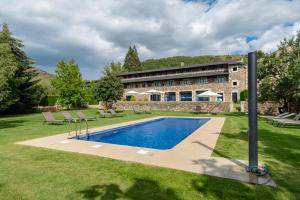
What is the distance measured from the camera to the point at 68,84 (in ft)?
90.1

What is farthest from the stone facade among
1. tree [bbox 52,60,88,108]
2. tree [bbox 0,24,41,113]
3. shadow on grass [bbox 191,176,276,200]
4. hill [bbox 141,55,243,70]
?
hill [bbox 141,55,243,70]

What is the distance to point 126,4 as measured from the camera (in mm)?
14094

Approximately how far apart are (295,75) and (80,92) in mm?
25463

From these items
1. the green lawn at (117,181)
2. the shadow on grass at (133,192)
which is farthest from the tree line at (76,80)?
the shadow on grass at (133,192)

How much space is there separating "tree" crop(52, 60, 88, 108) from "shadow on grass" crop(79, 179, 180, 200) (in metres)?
26.0

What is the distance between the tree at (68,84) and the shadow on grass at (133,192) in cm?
2601

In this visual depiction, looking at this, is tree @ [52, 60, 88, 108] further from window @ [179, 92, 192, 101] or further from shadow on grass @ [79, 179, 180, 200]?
shadow on grass @ [79, 179, 180, 200]

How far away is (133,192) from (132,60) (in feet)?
202

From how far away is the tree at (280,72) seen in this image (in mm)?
14594

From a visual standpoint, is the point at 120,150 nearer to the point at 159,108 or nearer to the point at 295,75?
the point at 295,75

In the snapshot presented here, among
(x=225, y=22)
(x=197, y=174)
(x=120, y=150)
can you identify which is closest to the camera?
(x=197, y=174)

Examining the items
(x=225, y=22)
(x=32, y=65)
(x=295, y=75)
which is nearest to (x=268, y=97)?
(x=295, y=75)

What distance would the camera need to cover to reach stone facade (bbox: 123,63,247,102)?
31.5m

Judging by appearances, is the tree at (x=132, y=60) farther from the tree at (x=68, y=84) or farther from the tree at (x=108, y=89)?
the tree at (x=108, y=89)
